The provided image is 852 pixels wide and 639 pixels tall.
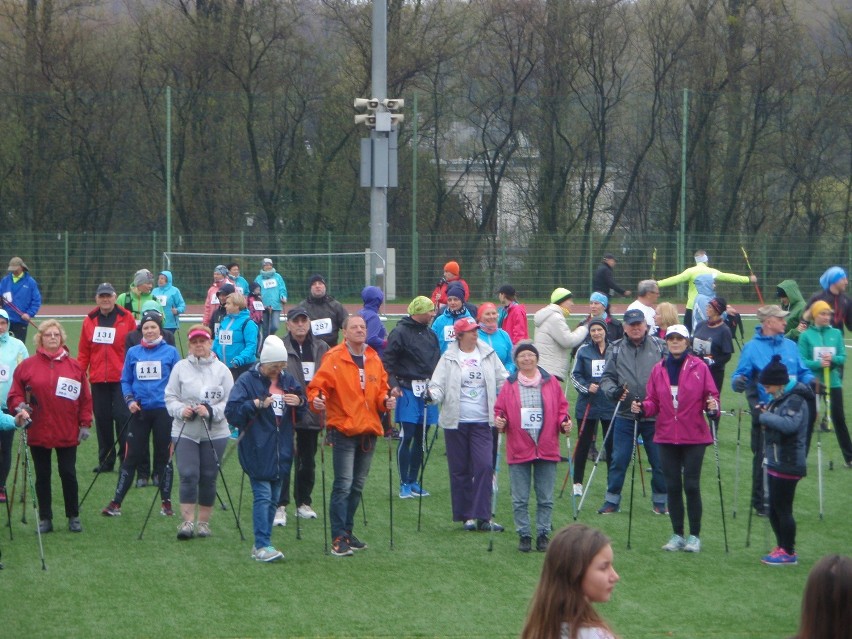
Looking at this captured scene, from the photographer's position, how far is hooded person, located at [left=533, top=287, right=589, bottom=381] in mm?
12078

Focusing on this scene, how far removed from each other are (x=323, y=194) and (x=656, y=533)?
30522 millimetres

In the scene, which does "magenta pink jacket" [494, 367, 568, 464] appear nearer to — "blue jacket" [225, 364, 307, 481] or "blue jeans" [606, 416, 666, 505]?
"blue jeans" [606, 416, 666, 505]

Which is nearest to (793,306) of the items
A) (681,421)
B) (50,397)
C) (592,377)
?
(592,377)

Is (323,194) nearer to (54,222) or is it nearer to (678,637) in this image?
(54,222)

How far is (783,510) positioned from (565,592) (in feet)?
17.7

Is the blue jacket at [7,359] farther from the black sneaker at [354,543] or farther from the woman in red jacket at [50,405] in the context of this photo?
the black sneaker at [354,543]

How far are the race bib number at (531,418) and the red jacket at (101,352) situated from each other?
4.32 metres

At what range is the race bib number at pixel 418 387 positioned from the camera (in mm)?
10695

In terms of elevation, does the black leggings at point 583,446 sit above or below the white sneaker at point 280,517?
above

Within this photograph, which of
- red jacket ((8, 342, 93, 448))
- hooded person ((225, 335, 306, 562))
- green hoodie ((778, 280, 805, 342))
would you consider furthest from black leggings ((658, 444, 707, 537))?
red jacket ((8, 342, 93, 448))

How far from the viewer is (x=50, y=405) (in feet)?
30.8

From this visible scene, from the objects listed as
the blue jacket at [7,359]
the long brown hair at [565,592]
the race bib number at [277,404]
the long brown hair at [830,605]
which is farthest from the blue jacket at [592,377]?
the long brown hair at [830,605]

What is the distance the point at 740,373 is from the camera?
31.8ft

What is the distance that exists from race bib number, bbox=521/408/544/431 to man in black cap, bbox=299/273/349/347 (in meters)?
4.37
